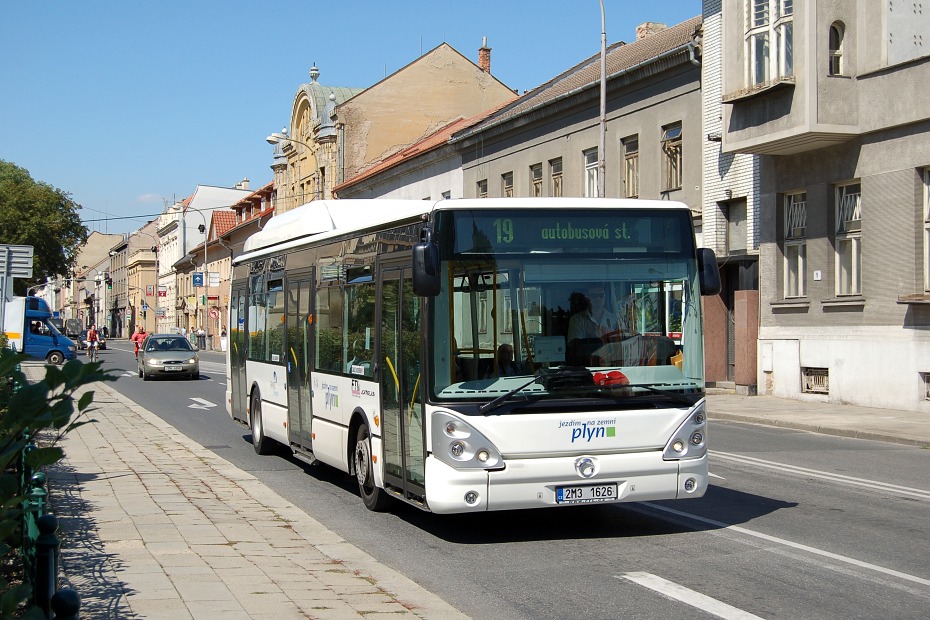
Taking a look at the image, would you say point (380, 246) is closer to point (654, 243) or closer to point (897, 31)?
point (654, 243)

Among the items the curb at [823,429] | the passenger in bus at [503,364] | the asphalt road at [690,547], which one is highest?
the passenger in bus at [503,364]

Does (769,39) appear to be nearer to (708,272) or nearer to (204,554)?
(708,272)

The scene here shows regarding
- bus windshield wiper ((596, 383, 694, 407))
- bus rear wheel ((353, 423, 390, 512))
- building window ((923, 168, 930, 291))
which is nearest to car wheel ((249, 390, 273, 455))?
bus rear wheel ((353, 423, 390, 512))

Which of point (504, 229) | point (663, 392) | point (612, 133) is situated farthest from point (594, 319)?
point (612, 133)

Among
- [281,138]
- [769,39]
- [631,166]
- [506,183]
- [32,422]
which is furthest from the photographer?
[281,138]

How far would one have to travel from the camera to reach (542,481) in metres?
8.31

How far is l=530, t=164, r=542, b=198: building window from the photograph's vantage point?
37.1m

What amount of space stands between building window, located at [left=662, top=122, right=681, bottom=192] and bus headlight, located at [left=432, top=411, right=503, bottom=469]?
2193 centimetres

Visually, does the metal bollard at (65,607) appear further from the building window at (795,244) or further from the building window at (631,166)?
the building window at (631,166)

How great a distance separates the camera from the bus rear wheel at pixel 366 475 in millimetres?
10055

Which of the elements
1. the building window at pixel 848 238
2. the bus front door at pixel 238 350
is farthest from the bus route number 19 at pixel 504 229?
the building window at pixel 848 238

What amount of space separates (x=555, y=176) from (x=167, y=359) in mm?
13912

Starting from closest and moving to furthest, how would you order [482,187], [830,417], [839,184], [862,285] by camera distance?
[830,417]
[862,285]
[839,184]
[482,187]

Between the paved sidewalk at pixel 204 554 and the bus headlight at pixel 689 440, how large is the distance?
2.51 m
